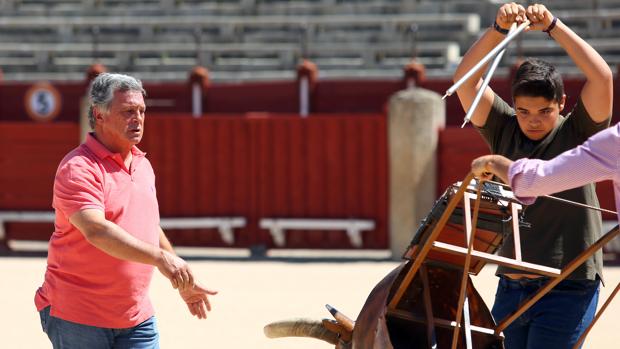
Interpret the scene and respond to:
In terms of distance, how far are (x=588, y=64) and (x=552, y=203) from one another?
1.44 ft

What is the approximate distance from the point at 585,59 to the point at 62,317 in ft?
5.59

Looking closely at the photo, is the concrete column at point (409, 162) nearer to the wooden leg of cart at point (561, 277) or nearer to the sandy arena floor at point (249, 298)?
the sandy arena floor at point (249, 298)

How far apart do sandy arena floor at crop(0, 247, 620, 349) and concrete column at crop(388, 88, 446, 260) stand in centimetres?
49

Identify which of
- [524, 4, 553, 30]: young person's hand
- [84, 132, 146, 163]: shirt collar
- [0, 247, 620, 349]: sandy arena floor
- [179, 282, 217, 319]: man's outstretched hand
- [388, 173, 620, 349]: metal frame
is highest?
[524, 4, 553, 30]: young person's hand

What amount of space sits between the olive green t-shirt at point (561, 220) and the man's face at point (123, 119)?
3.79 feet

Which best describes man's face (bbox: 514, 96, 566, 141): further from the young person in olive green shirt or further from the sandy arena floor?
the sandy arena floor

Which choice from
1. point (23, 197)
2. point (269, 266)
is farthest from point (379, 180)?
point (23, 197)

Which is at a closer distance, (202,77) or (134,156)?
(134,156)

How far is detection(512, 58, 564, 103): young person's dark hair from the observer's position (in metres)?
3.62

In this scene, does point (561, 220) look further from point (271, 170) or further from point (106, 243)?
point (271, 170)

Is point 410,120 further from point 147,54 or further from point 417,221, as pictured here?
point 147,54

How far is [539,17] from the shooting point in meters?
3.54

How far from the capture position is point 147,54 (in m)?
16.1

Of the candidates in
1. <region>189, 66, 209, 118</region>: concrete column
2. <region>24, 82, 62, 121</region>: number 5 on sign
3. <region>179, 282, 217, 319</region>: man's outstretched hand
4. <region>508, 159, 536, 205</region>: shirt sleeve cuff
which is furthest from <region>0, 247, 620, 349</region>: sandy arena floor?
<region>508, 159, 536, 205</region>: shirt sleeve cuff
